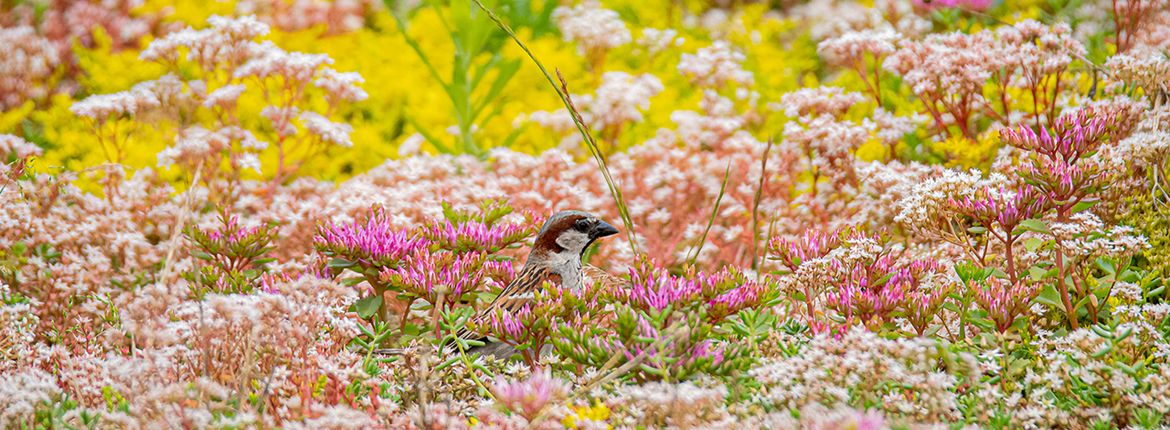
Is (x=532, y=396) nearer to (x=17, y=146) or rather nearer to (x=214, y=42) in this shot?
(x=17, y=146)

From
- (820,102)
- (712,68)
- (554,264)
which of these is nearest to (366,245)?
(554,264)

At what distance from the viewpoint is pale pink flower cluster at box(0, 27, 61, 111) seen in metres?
6.04

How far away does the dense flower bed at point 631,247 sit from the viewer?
91.3 inches

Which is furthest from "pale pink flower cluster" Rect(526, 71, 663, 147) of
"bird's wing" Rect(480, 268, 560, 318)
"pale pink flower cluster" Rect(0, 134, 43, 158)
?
"pale pink flower cluster" Rect(0, 134, 43, 158)

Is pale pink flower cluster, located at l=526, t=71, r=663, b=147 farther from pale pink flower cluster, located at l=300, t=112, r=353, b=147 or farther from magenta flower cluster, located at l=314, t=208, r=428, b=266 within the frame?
magenta flower cluster, located at l=314, t=208, r=428, b=266

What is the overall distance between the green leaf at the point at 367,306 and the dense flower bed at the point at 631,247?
0.01 m

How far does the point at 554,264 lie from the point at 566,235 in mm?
124

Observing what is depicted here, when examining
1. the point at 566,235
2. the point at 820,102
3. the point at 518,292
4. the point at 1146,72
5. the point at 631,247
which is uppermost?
the point at 1146,72

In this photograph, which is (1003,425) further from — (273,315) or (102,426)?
(102,426)

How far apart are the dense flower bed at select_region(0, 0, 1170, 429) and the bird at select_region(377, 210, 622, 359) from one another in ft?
0.23

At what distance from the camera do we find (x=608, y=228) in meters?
3.37

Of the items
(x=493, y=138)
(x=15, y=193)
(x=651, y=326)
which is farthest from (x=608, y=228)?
(x=493, y=138)

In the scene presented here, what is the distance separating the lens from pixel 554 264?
10.3 ft

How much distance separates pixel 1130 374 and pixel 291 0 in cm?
Result: 710
